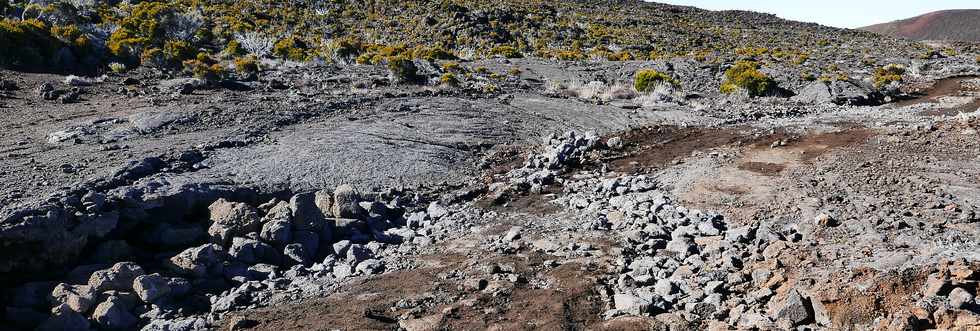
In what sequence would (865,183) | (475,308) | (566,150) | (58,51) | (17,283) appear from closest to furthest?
(475,308) < (17,283) < (865,183) < (566,150) < (58,51)

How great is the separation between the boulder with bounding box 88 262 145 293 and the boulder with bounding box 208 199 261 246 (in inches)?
43.2

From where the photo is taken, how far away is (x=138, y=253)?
23.9 ft

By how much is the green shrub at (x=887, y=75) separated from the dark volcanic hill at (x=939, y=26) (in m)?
38.7

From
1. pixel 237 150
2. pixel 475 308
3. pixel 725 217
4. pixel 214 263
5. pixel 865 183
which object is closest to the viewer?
pixel 475 308

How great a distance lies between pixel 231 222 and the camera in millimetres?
7648

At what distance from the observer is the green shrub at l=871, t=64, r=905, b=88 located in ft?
70.5

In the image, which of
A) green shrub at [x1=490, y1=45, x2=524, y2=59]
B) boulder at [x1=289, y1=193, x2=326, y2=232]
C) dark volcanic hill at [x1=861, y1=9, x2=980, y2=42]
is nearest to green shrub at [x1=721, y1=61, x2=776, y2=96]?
green shrub at [x1=490, y1=45, x2=524, y2=59]

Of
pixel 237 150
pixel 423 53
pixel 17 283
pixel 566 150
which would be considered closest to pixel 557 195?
pixel 566 150

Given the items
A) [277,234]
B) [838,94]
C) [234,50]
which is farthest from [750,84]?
[234,50]

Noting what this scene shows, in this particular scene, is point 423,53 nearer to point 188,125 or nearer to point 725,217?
point 188,125

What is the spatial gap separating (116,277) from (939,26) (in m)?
73.8

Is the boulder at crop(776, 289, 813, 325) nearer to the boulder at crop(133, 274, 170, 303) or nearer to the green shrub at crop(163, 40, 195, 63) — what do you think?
the boulder at crop(133, 274, 170, 303)

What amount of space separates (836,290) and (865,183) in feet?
12.8

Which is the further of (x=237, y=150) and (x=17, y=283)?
(x=237, y=150)
